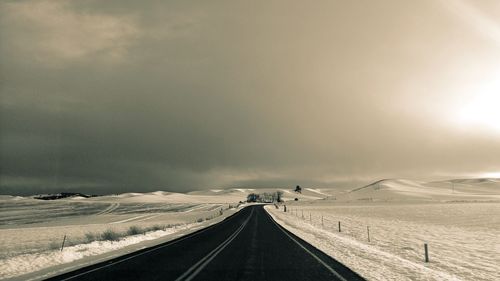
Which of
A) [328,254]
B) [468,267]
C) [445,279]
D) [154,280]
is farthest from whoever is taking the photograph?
[328,254]

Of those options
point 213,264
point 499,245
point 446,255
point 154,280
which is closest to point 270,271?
point 213,264

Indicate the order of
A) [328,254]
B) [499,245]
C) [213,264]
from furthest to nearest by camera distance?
[499,245], [328,254], [213,264]

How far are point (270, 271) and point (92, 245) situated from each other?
1221cm

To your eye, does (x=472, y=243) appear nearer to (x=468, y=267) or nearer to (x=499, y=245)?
(x=499, y=245)

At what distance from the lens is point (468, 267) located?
15.1 metres

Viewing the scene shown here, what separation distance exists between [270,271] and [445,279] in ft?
17.9

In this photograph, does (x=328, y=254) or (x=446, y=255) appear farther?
(x=446, y=255)

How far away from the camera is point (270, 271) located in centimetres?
1248

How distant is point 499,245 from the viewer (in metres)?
23.2

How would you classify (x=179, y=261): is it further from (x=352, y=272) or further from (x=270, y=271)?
(x=352, y=272)

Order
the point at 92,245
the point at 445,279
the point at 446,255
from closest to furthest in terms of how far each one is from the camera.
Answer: the point at 445,279
the point at 446,255
the point at 92,245

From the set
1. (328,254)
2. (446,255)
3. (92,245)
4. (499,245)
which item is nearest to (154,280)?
(328,254)

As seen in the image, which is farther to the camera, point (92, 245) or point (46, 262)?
point (92, 245)

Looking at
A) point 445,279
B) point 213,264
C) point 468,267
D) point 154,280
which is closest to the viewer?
point 154,280
